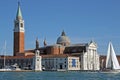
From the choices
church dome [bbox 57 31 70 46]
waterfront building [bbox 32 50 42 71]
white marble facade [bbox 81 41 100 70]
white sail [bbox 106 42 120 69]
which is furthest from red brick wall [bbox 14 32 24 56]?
white sail [bbox 106 42 120 69]

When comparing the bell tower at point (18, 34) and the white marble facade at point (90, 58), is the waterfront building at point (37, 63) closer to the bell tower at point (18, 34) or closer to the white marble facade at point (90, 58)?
the bell tower at point (18, 34)

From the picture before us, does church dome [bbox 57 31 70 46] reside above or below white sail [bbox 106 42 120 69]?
above

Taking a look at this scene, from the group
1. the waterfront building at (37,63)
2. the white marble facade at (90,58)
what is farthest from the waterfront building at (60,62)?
the waterfront building at (37,63)

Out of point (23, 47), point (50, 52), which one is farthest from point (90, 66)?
point (23, 47)

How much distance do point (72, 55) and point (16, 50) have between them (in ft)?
53.9

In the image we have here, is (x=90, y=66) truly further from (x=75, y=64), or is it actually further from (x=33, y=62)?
(x=33, y=62)

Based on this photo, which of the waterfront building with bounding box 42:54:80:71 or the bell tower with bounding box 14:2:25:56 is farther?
the bell tower with bounding box 14:2:25:56

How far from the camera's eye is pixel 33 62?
324ft

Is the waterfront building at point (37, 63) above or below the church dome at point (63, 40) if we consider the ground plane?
below

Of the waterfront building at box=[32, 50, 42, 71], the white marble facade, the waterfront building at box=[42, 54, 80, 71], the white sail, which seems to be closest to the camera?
the white sail

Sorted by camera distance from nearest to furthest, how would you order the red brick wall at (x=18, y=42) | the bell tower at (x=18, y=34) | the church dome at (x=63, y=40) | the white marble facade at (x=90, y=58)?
the white marble facade at (x=90, y=58)
the red brick wall at (x=18, y=42)
the bell tower at (x=18, y=34)
the church dome at (x=63, y=40)

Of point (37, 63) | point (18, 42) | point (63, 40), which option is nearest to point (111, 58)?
point (37, 63)

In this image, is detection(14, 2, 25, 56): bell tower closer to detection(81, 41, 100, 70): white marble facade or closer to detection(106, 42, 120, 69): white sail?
detection(81, 41, 100, 70): white marble facade

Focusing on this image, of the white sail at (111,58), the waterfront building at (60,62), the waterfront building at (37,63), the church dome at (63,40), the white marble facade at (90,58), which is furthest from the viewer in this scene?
the church dome at (63,40)
